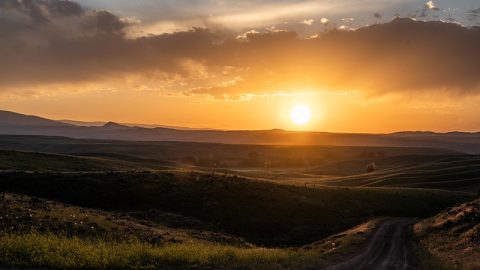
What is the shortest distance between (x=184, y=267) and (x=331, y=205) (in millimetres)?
45548

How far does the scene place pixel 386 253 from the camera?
36.2m

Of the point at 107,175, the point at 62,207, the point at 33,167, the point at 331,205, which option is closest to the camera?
the point at 62,207

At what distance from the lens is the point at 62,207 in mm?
44500

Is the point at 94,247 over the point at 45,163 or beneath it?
beneath

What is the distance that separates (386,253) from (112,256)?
20.3 metres

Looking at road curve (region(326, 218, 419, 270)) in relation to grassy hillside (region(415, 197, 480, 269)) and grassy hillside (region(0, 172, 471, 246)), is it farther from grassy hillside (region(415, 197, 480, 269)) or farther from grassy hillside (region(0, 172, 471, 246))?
grassy hillside (region(0, 172, 471, 246))

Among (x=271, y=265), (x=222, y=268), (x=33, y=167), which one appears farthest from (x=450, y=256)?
(x=33, y=167)

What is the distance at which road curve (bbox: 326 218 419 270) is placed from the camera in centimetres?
2994

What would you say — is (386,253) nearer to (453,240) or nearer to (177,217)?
(453,240)

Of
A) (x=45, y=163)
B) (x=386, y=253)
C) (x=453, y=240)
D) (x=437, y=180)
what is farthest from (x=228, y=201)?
(x=437, y=180)

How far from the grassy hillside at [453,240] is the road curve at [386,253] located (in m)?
1.24

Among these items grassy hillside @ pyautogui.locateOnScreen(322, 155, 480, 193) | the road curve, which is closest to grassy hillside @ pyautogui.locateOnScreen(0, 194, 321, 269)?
the road curve

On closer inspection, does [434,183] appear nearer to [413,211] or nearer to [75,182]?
[413,211]

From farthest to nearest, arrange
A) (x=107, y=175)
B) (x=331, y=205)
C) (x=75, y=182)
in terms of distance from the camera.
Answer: (x=331, y=205)
(x=107, y=175)
(x=75, y=182)
